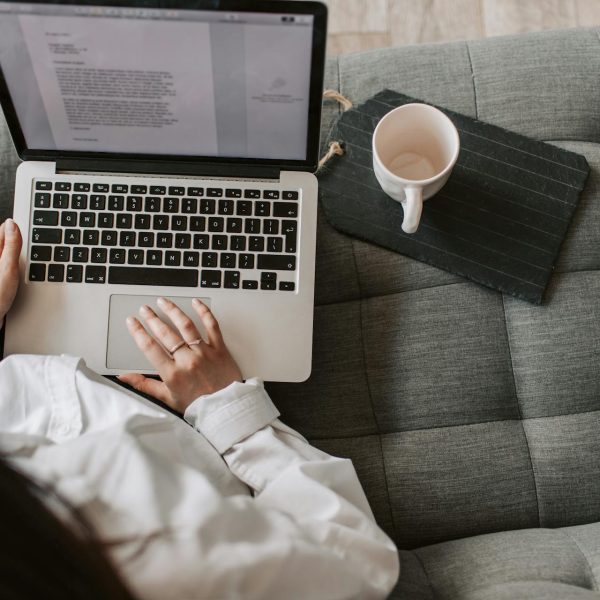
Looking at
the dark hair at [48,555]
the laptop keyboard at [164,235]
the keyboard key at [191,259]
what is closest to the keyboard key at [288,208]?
the laptop keyboard at [164,235]

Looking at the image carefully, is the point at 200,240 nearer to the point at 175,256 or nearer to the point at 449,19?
the point at 175,256

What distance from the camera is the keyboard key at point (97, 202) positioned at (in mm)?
740

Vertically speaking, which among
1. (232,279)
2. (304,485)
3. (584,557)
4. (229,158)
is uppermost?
(229,158)

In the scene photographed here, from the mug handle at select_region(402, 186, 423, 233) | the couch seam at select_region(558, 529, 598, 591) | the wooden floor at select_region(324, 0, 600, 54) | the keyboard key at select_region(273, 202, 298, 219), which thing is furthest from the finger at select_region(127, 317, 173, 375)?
the wooden floor at select_region(324, 0, 600, 54)

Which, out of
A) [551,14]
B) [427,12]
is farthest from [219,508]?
[551,14]

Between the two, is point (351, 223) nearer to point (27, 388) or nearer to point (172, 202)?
point (172, 202)

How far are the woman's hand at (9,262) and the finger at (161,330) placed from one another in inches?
5.8

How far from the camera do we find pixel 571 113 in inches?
32.0

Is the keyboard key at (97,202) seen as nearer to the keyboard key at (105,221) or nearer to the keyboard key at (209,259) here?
the keyboard key at (105,221)

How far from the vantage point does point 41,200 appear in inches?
29.2

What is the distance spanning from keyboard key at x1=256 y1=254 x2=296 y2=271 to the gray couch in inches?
2.9

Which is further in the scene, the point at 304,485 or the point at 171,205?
the point at 171,205

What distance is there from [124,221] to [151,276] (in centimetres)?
7

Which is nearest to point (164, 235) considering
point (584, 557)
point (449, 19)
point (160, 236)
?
point (160, 236)
